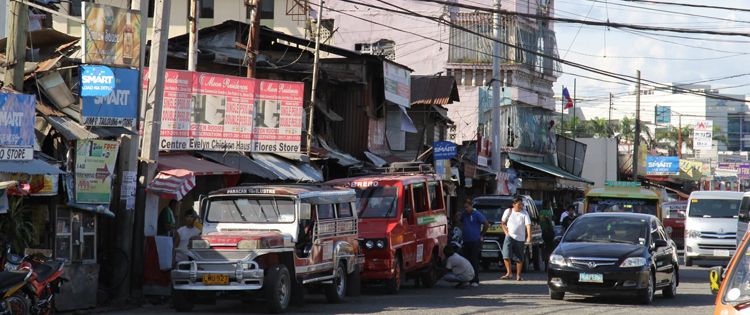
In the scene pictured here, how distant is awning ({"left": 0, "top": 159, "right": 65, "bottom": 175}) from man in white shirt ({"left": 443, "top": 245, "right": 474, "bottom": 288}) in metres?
8.86

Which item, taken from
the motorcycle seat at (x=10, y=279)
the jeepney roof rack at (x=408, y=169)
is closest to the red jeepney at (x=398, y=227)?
the jeepney roof rack at (x=408, y=169)

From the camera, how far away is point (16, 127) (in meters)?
16.1

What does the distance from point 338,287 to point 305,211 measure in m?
1.71

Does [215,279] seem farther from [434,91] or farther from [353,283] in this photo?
[434,91]

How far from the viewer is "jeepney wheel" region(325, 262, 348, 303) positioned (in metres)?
19.0

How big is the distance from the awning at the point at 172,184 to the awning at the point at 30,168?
279 centimetres

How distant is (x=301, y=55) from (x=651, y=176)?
51039 millimetres

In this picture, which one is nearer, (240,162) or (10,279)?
(10,279)

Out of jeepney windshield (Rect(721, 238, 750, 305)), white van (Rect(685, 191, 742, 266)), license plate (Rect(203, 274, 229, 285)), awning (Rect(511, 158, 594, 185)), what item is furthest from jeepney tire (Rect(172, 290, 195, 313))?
awning (Rect(511, 158, 594, 185))

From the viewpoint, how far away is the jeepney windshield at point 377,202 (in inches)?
846

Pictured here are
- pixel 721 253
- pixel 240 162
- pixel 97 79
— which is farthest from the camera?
pixel 721 253

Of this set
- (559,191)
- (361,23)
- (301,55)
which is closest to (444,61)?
(361,23)

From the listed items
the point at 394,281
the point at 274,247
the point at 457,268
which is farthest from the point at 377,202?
the point at 274,247

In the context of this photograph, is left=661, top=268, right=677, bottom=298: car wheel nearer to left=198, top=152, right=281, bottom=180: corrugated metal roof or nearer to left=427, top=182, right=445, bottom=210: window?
left=427, top=182, right=445, bottom=210: window
